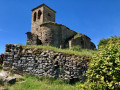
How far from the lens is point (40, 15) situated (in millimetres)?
27516

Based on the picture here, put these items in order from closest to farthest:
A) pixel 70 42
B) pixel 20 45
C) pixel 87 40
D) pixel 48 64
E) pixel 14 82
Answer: pixel 14 82, pixel 48 64, pixel 20 45, pixel 70 42, pixel 87 40

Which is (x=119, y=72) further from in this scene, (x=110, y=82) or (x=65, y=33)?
(x=65, y=33)

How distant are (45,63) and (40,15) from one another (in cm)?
2128

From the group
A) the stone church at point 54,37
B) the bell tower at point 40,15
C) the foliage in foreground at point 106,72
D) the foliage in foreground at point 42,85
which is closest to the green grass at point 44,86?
the foliage in foreground at point 42,85

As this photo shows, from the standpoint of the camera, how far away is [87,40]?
84.3ft

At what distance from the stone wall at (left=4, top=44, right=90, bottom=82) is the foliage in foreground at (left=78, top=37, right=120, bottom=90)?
9.71 feet

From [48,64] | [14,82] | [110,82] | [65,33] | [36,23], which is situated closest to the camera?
[110,82]

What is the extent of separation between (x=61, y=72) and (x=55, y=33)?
14.0 meters

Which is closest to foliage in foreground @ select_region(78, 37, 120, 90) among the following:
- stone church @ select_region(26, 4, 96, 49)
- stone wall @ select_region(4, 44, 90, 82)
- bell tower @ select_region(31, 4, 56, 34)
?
stone wall @ select_region(4, 44, 90, 82)

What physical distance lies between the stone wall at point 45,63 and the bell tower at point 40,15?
1825 centimetres

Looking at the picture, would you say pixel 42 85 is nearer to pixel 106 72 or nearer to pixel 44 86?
pixel 44 86

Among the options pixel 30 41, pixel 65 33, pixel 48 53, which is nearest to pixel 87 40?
pixel 65 33

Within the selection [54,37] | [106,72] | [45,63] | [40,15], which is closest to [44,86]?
[45,63]

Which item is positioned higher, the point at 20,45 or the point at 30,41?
the point at 30,41
